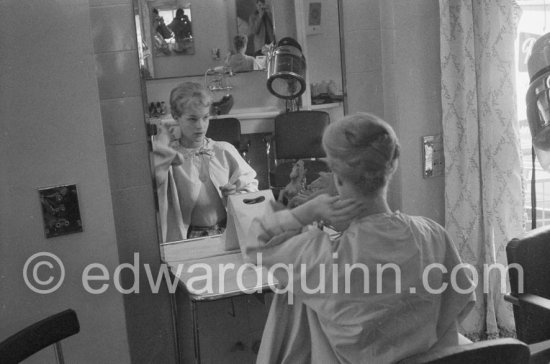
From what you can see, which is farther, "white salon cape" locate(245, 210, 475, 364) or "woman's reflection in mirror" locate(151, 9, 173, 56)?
"woman's reflection in mirror" locate(151, 9, 173, 56)

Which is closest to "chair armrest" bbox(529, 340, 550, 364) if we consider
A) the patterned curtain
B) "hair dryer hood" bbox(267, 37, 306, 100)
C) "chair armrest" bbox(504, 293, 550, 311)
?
"chair armrest" bbox(504, 293, 550, 311)

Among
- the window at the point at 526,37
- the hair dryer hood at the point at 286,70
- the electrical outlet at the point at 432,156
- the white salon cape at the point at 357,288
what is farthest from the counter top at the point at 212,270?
the window at the point at 526,37

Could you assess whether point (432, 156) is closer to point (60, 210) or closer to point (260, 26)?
point (260, 26)

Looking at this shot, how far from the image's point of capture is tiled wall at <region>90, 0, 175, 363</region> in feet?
6.68

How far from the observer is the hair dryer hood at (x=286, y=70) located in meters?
2.17

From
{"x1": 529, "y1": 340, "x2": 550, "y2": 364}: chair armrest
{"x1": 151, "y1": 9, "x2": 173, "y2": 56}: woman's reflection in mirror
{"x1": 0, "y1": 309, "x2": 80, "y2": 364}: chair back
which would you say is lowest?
{"x1": 529, "y1": 340, "x2": 550, "y2": 364}: chair armrest

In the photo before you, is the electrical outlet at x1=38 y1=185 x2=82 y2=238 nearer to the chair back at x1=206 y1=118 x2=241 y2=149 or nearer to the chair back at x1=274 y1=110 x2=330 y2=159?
the chair back at x1=206 y1=118 x2=241 y2=149

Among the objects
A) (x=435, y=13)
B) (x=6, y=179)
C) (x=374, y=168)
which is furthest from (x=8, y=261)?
(x=435, y=13)

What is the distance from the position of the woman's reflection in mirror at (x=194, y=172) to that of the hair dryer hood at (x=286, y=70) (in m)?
0.26

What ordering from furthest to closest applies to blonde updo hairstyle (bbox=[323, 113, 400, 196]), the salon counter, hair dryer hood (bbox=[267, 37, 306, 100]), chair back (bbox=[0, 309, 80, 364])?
hair dryer hood (bbox=[267, 37, 306, 100]), the salon counter, chair back (bbox=[0, 309, 80, 364]), blonde updo hairstyle (bbox=[323, 113, 400, 196])

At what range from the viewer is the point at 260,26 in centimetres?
214

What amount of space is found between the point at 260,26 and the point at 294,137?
43 cm

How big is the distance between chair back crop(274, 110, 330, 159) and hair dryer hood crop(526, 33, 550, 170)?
0.73 metres

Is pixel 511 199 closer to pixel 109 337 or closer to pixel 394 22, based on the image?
pixel 394 22
